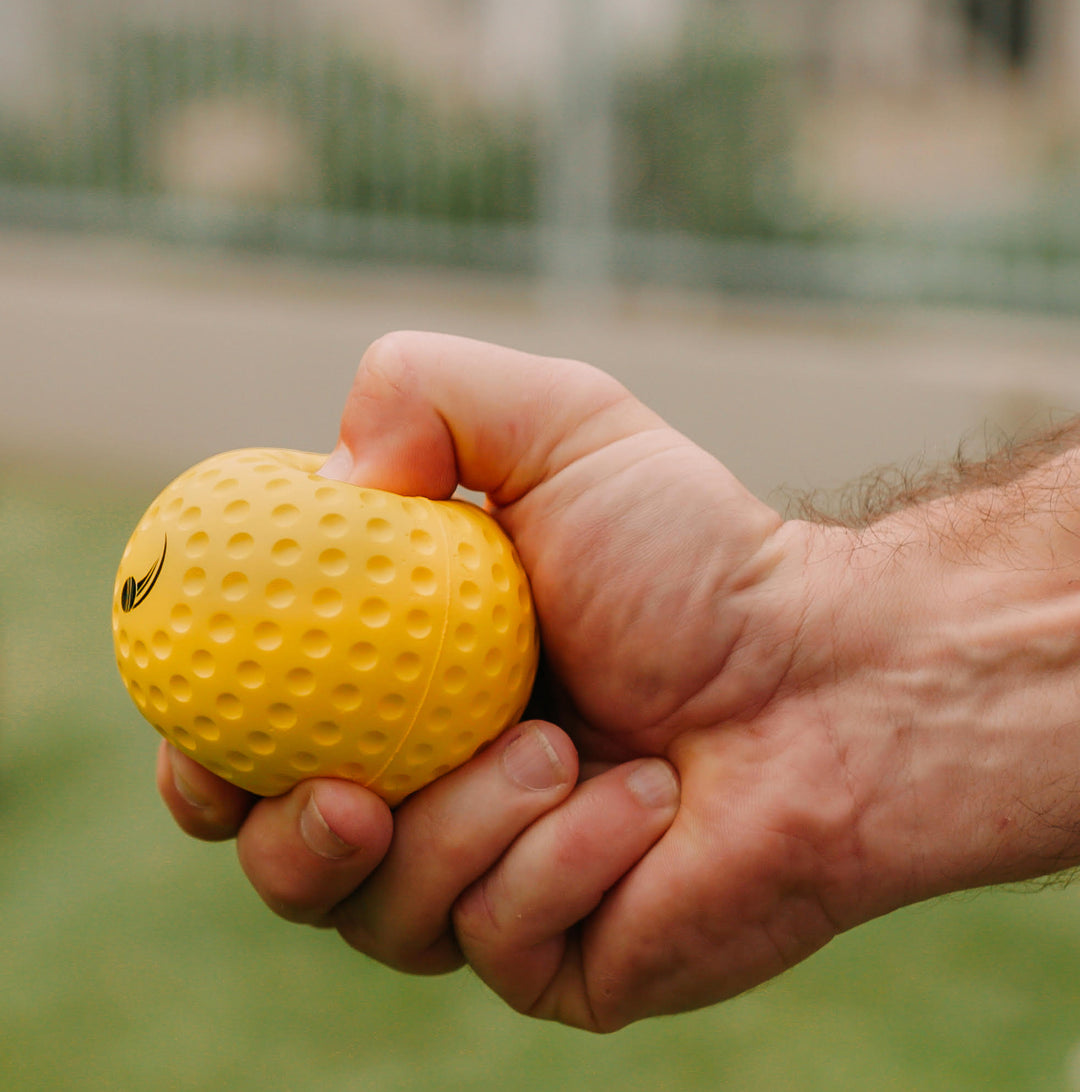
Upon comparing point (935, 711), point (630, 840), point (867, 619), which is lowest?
point (630, 840)

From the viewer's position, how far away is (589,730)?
6.43 feet

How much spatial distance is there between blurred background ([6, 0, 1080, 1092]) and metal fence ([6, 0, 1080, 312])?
0.02m

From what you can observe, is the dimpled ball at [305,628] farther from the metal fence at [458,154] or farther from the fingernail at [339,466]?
the metal fence at [458,154]

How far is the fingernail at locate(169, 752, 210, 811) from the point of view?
183 centimetres

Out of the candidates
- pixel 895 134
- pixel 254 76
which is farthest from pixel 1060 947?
pixel 254 76

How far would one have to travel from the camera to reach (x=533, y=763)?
5.76 ft

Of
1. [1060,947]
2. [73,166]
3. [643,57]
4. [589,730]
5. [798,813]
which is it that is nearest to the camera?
[798,813]

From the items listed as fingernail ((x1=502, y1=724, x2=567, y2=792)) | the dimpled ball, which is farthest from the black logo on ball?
fingernail ((x1=502, y1=724, x2=567, y2=792))

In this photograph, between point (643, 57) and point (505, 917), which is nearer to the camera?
point (505, 917)

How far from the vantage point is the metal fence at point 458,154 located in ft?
21.5

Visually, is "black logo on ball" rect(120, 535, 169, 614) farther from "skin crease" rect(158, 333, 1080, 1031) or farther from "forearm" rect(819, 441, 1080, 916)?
"forearm" rect(819, 441, 1080, 916)

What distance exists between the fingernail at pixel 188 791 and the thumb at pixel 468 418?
495mm

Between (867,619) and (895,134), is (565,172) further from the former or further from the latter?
(867,619)

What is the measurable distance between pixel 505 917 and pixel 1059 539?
0.96 metres
